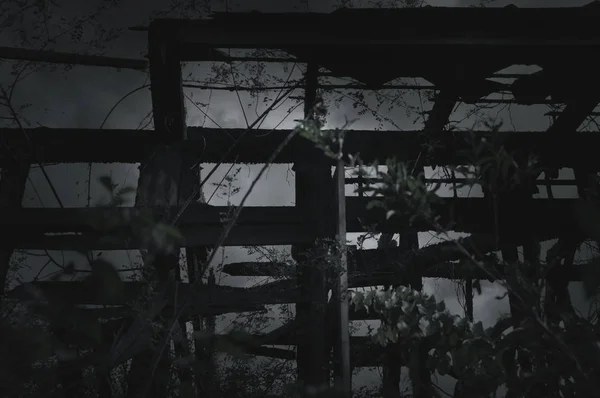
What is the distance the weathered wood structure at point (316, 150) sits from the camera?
4.15 meters

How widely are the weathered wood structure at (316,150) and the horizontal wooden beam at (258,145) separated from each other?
0.04ft

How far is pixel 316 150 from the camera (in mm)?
5020

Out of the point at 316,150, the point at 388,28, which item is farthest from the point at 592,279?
the point at 316,150

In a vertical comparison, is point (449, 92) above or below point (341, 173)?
above

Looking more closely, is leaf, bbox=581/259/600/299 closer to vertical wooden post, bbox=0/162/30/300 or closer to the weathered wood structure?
the weathered wood structure

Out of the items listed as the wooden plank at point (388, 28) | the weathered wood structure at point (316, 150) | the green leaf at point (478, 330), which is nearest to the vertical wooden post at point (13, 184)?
the weathered wood structure at point (316, 150)

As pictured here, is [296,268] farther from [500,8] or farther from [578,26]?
[578,26]

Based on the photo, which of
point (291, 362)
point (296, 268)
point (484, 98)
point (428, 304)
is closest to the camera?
point (428, 304)

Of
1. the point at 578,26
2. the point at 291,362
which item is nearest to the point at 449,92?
the point at 578,26

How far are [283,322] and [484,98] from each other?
296 cm

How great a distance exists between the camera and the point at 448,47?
167 inches

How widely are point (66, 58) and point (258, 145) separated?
97.8 inches

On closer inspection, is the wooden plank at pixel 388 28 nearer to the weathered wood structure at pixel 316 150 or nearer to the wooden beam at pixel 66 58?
the weathered wood structure at pixel 316 150

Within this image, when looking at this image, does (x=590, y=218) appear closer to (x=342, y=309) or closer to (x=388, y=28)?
(x=342, y=309)
